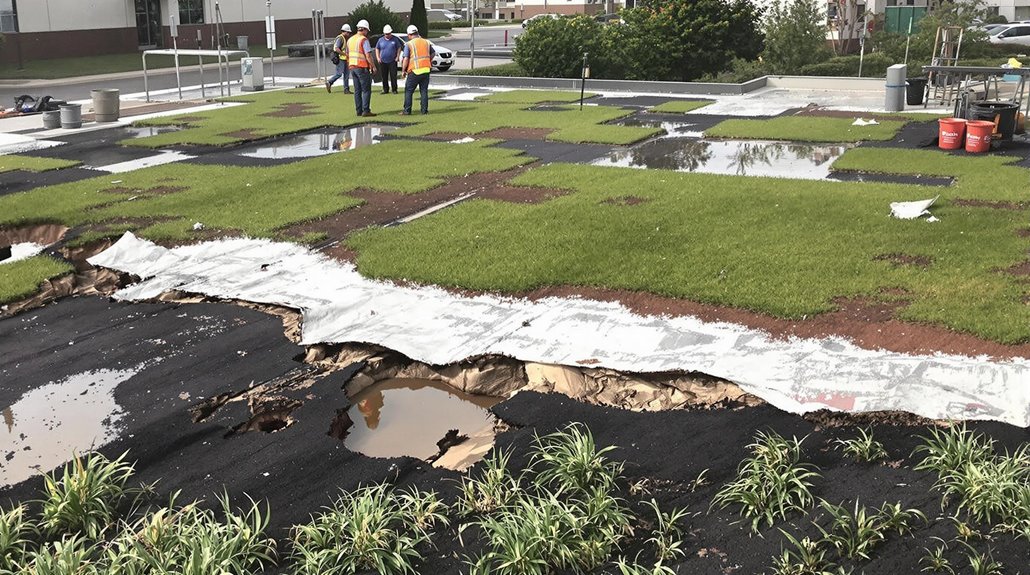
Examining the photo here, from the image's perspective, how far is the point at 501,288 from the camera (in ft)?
Result: 30.6

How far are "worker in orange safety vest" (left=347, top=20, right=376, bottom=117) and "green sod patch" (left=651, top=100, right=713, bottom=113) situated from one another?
6863 millimetres

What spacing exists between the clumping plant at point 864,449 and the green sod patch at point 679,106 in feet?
57.1

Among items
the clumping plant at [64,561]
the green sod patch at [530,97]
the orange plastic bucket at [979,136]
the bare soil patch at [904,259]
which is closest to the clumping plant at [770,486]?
the clumping plant at [64,561]

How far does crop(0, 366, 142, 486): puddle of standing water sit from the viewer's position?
6484 mm

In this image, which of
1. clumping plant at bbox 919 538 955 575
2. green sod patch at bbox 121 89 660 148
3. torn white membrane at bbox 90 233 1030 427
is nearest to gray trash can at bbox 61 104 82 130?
green sod patch at bbox 121 89 660 148

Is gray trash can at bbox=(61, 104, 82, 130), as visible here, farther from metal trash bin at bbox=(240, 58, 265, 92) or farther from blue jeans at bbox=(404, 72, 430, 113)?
metal trash bin at bbox=(240, 58, 265, 92)

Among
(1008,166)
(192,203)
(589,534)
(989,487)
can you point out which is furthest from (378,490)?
(1008,166)

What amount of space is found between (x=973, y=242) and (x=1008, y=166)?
17.1 feet

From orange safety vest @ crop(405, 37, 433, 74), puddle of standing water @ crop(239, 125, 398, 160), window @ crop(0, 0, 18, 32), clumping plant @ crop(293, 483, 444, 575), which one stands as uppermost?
window @ crop(0, 0, 18, 32)

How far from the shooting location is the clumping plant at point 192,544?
494 cm

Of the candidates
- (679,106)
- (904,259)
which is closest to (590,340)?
(904,259)

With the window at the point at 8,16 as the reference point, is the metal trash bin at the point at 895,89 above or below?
below

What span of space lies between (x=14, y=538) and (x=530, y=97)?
22.0m

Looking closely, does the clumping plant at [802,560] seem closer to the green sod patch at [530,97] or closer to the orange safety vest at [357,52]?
the orange safety vest at [357,52]
